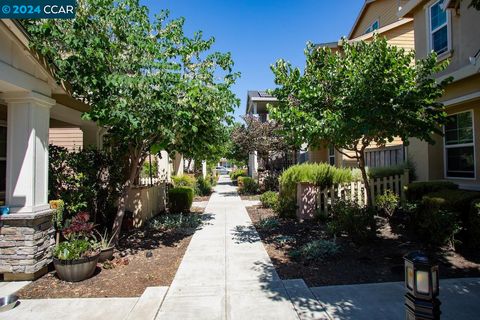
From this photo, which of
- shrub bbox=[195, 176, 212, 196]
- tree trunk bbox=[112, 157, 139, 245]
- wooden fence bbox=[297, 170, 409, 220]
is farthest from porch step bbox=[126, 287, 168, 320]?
shrub bbox=[195, 176, 212, 196]

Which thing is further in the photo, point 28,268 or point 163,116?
point 163,116

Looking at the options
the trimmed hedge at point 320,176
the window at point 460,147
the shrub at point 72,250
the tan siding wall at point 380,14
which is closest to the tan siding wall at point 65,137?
the shrub at point 72,250

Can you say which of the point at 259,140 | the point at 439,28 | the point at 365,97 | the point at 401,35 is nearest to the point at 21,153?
the point at 365,97

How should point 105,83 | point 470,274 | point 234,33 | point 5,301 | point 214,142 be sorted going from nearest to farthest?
point 5,301 → point 470,274 → point 105,83 → point 214,142 → point 234,33

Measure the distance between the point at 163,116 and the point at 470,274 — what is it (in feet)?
18.6

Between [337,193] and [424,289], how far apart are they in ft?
24.7

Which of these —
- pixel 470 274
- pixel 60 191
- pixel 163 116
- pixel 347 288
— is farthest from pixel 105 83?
pixel 470 274

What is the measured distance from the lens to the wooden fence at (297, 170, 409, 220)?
9578mm

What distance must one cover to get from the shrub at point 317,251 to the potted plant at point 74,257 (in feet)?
11.8

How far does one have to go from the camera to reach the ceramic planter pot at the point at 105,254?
5.99 meters

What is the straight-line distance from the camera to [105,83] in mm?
5605

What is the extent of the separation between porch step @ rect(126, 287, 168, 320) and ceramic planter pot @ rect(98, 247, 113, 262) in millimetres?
1677

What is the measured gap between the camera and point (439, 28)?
28.4ft

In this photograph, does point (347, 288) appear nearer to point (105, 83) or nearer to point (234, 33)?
point (105, 83)
